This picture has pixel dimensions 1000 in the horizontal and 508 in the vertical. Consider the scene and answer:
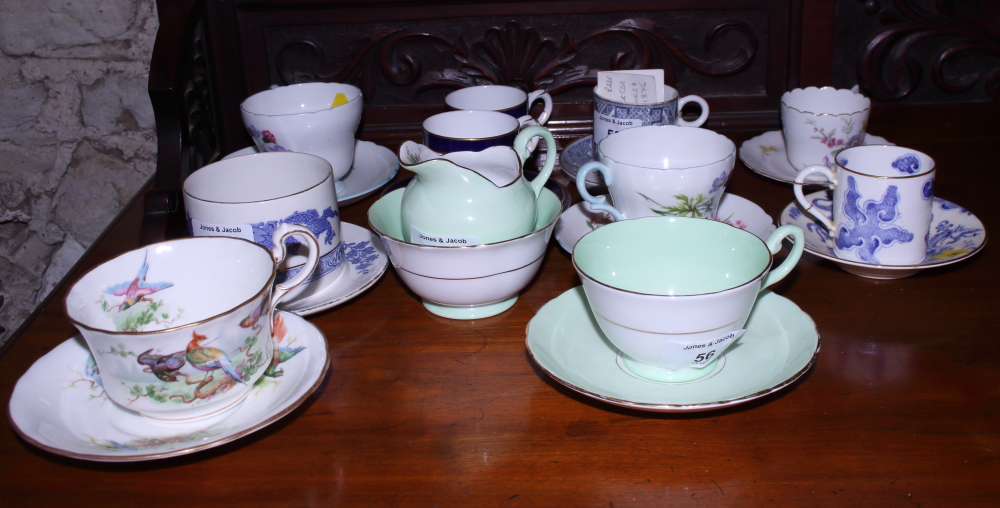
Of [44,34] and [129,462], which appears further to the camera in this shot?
[44,34]

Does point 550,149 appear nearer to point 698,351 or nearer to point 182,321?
point 698,351

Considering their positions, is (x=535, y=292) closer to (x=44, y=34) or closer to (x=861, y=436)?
(x=861, y=436)

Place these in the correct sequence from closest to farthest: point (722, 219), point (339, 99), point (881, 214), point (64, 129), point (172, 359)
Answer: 1. point (172, 359)
2. point (881, 214)
3. point (722, 219)
4. point (339, 99)
5. point (64, 129)

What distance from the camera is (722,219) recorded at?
0.89 m

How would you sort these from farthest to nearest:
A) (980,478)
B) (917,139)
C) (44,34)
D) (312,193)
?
(44,34) < (917,139) < (312,193) < (980,478)

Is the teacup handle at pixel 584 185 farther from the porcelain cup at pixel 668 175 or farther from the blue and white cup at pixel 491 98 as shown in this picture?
the blue and white cup at pixel 491 98

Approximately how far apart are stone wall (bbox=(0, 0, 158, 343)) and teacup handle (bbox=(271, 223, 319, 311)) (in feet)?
2.59

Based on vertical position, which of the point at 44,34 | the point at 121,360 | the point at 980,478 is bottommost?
the point at 980,478

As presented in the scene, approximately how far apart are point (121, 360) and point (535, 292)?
42 centimetres

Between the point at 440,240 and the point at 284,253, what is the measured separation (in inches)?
5.9

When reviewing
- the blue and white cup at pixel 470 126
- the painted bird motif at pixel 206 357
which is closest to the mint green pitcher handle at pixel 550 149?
the blue and white cup at pixel 470 126

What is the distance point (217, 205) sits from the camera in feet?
2.35

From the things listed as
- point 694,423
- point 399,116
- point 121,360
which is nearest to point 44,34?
point 399,116

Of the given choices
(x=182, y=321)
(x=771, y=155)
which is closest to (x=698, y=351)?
(x=182, y=321)
